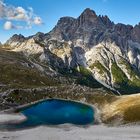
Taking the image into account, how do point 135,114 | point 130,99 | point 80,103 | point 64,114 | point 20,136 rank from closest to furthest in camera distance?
point 20,136
point 135,114
point 64,114
point 130,99
point 80,103

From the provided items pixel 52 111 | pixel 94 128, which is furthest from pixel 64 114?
pixel 94 128

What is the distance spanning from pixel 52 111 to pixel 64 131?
3592cm

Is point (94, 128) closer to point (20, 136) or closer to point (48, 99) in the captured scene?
point (20, 136)

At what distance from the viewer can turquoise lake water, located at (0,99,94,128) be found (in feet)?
363

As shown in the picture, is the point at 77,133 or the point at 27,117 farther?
the point at 27,117

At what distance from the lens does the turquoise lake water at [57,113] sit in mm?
110756

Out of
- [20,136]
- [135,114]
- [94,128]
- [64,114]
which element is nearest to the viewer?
[20,136]

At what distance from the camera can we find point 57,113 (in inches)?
5012

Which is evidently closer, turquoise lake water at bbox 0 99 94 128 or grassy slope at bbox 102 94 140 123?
grassy slope at bbox 102 94 140 123

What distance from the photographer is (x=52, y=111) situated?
132 m

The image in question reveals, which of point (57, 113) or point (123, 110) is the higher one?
point (57, 113)

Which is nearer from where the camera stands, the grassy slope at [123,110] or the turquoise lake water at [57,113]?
the grassy slope at [123,110]

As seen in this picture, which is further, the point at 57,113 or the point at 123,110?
the point at 57,113

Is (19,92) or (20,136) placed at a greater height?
(19,92)
